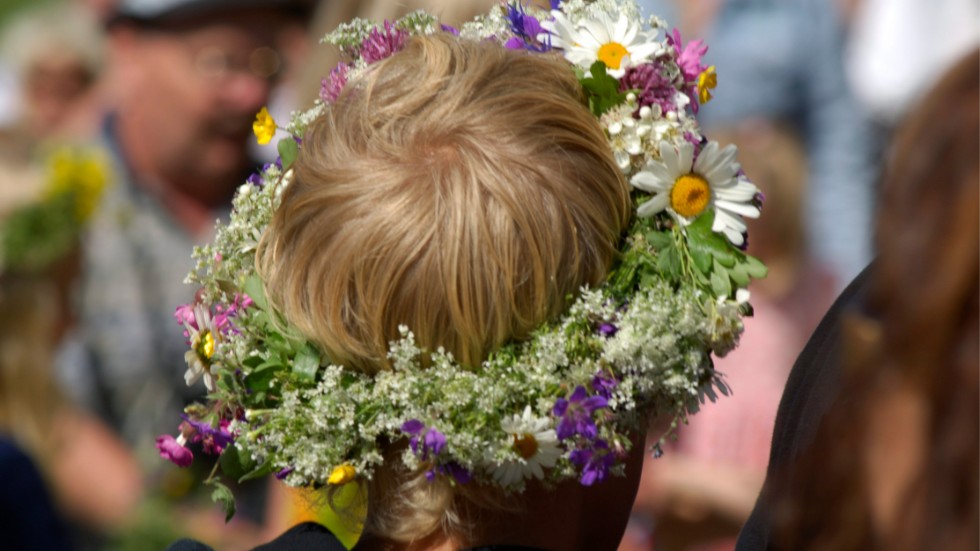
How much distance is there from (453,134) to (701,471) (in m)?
2.50

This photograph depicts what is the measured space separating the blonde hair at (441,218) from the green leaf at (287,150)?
159 mm

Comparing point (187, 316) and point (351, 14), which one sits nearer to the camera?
point (187, 316)

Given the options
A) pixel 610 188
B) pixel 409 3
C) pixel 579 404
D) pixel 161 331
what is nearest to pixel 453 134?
pixel 610 188

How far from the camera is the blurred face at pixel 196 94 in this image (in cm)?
529

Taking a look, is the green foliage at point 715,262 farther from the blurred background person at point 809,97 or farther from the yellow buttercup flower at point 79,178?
the yellow buttercup flower at point 79,178

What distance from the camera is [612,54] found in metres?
1.97

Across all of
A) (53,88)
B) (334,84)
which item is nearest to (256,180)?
(334,84)

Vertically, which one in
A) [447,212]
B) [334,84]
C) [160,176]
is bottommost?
[160,176]

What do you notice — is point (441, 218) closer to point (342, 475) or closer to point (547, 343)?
point (547, 343)

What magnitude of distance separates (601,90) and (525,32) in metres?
0.17

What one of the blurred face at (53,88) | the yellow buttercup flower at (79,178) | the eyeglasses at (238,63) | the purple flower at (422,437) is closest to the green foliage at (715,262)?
the purple flower at (422,437)

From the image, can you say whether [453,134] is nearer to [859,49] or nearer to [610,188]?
[610,188]

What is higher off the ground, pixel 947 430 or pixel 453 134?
pixel 947 430

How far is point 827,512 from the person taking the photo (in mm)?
1226
